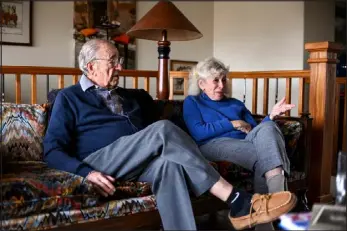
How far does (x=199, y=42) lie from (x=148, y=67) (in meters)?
0.99

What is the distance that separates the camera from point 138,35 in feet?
10.9

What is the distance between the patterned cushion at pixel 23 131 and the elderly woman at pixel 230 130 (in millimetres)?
857

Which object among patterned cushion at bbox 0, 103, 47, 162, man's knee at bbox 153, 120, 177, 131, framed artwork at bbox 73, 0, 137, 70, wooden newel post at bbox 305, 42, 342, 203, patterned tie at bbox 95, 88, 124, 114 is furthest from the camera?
framed artwork at bbox 73, 0, 137, 70

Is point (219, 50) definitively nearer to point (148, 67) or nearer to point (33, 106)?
point (148, 67)

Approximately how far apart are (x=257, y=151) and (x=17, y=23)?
3.34 metres

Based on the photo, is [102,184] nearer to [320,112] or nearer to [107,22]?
[320,112]

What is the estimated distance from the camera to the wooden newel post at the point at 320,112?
3.05m

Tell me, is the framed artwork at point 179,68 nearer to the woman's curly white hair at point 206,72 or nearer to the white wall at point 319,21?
the white wall at point 319,21

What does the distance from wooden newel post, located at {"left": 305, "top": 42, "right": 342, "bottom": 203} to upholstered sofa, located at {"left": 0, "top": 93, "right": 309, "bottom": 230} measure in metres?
0.89

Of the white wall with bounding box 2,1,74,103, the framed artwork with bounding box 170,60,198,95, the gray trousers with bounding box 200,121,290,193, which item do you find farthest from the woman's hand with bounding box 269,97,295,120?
the framed artwork with bounding box 170,60,198,95

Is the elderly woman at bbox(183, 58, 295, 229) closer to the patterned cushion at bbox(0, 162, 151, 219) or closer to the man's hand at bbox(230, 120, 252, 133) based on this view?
the man's hand at bbox(230, 120, 252, 133)

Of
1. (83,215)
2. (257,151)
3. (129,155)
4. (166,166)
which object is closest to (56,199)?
(83,215)

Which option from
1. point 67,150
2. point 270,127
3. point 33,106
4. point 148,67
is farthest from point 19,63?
point 270,127

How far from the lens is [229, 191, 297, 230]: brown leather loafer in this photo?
5.76 ft
